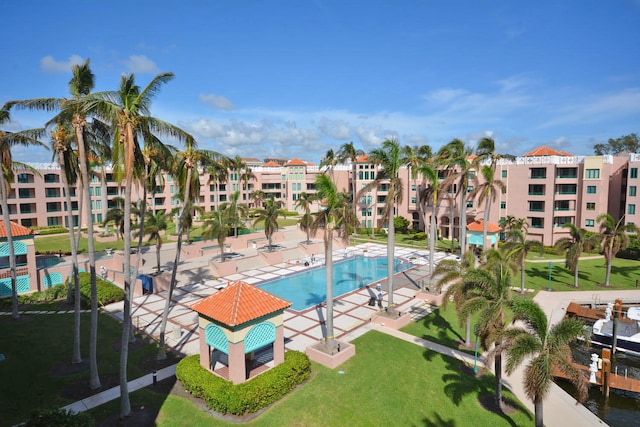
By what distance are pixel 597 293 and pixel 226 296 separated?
3227 cm

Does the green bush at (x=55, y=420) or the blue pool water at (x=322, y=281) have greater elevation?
the green bush at (x=55, y=420)

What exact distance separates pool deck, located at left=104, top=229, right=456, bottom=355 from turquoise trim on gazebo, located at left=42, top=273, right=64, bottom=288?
7.36m

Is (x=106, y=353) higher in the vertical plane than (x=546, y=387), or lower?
lower

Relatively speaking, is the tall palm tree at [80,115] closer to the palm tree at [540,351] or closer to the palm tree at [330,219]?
the palm tree at [330,219]

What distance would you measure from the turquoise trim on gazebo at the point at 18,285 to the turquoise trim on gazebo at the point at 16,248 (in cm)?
209

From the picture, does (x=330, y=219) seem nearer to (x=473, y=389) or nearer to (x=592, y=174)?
(x=473, y=389)

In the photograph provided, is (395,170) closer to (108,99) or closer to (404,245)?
(108,99)

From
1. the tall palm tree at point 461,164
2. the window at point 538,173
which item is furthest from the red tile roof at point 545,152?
the tall palm tree at point 461,164

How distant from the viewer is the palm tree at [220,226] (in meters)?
39.9

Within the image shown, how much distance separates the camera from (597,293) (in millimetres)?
32906

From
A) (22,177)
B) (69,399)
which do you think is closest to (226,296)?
(69,399)

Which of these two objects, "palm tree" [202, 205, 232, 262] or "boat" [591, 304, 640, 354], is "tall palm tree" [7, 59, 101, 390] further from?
"boat" [591, 304, 640, 354]

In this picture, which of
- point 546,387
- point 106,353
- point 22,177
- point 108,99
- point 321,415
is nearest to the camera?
point 546,387

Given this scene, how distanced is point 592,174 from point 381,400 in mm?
48844
